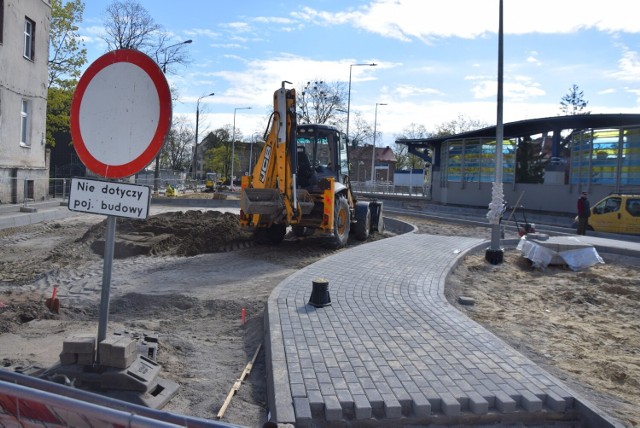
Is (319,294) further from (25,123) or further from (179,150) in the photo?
(179,150)

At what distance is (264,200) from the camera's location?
12352 mm

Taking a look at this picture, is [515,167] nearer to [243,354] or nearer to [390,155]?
[243,354]

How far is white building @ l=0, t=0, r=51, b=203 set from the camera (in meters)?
21.6

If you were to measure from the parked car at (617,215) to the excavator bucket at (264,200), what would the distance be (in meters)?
14.8

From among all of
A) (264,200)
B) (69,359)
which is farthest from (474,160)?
(69,359)

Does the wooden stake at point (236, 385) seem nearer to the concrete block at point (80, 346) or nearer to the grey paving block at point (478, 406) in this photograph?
the concrete block at point (80, 346)

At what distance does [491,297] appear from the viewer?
962cm

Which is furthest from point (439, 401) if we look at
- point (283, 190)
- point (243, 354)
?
point (283, 190)

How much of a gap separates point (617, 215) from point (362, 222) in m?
11.3

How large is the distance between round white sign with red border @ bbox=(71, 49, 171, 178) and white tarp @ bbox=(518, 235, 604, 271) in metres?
10.6

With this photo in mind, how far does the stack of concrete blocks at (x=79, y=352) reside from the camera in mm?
4262

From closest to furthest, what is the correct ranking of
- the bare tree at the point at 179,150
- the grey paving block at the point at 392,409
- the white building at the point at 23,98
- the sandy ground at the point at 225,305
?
the grey paving block at the point at 392,409 < the sandy ground at the point at 225,305 < the white building at the point at 23,98 < the bare tree at the point at 179,150

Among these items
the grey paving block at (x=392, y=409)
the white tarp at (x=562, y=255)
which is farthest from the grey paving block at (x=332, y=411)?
the white tarp at (x=562, y=255)

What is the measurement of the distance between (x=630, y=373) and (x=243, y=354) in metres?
4.01
